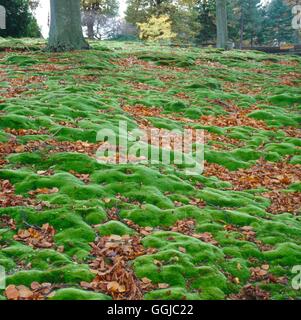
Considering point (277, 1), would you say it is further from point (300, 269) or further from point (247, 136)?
point (300, 269)

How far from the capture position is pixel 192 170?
10484 mm

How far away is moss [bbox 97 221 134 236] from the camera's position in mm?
7356

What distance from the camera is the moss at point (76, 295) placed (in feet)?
18.8

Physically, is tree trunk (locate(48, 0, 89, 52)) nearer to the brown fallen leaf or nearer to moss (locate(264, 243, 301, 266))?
moss (locate(264, 243, 301, 266))

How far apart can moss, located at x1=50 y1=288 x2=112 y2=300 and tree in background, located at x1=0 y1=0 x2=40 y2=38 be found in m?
30.7

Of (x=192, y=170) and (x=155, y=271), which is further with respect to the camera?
(x=192, y=170)

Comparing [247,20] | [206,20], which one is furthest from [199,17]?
[247,20]

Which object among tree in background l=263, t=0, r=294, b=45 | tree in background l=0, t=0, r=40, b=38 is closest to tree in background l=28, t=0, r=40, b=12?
tree in background l=0, t=0, r=40, b=38

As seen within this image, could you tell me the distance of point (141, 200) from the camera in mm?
8641

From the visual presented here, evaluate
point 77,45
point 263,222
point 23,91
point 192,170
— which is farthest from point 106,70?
point 263,222

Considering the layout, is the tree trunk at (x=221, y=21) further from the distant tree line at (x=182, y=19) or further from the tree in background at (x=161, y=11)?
the tree in background at (x=161, y=11)

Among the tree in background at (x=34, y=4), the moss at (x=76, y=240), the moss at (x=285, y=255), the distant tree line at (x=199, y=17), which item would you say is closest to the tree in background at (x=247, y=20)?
the distant tree line at (x=199, y=17)

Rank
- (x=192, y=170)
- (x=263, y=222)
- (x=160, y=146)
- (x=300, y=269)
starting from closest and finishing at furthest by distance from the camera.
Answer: (x=300, y=269), (x=263, y=222), (x=192, y=170), (x=160, y=146)

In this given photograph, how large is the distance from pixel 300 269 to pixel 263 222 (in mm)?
1468
